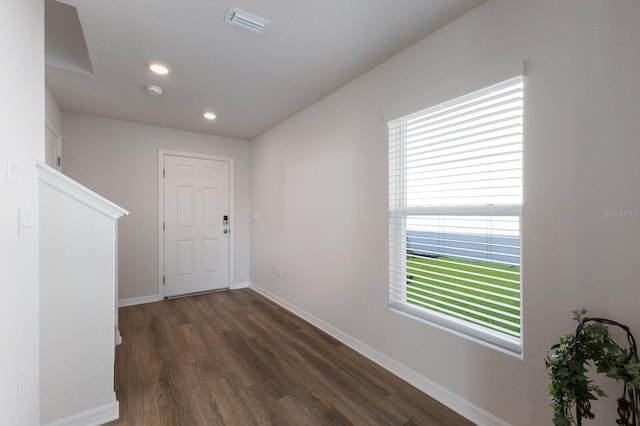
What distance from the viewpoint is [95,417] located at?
166 centimetres

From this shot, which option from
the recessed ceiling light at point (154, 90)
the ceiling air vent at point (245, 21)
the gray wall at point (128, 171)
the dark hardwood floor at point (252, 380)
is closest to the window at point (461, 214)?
the dark hardwood floor at point (252, 380)

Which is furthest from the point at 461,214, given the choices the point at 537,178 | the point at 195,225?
the point at 195,225

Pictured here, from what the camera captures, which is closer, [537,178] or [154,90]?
[537,178]

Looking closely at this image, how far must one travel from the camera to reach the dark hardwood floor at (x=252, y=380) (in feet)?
5.65

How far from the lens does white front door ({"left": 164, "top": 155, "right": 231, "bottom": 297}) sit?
4086mm

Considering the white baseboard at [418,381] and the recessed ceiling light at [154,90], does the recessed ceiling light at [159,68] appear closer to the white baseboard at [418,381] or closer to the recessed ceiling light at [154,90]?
the recessed ceiling light at [154,90]

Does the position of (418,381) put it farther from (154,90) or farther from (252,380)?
(154,90)

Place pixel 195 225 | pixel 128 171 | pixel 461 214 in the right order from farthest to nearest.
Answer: pixel 195 225 < pixel 128 171 < pixel 461 214

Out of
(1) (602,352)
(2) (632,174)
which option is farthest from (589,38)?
(1) (602,352)

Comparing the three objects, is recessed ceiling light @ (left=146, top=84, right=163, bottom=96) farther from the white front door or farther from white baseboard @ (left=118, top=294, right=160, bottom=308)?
white baseboard @ (left=118, top=294, right=160, bottom=308)

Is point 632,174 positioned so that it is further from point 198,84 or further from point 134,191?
point 134,191

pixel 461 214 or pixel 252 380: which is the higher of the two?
pixel 461 214

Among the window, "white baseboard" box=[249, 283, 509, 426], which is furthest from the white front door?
the window

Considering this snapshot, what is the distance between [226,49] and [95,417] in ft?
8.27
